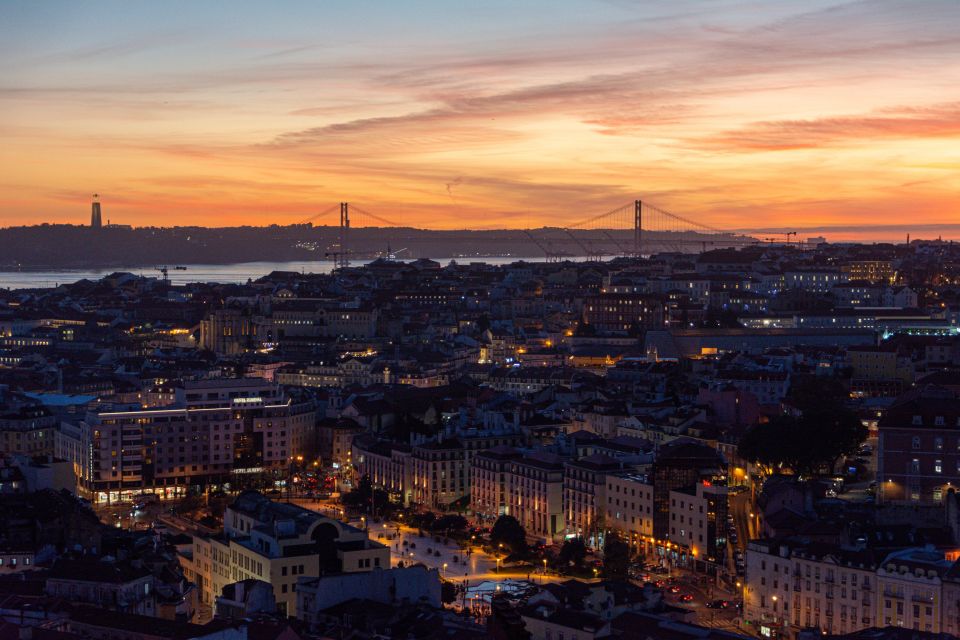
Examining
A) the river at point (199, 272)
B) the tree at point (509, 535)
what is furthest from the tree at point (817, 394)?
the river at point (199, 272)

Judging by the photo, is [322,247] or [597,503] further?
[322,247]

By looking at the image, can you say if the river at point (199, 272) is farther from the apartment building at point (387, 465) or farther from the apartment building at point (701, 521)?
the apartment building at point (701, 521)

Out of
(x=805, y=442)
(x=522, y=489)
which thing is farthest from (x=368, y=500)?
(x=805, y=442)

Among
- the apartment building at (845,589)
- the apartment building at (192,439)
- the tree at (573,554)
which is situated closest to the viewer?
the apartment building at (845,589)

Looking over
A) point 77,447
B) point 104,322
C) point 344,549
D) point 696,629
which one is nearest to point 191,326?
point 104,322

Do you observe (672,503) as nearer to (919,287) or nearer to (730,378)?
(730,378)

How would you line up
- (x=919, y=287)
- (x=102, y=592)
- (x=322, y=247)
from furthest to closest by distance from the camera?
1. (x=322, y=247)
2. (x=919, y=287)
3. (x=102, y=592)

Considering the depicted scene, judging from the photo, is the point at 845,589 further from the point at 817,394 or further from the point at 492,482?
the point at 817,394
